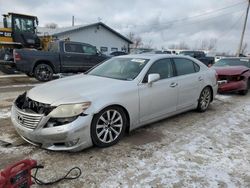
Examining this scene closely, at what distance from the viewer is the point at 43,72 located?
10914 mm

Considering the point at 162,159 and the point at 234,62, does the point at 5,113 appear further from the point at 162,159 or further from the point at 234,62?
the point at 234,62

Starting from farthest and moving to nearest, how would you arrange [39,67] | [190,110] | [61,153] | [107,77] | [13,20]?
[13,20], [39,67], [190,110], [107,77], [61,153]

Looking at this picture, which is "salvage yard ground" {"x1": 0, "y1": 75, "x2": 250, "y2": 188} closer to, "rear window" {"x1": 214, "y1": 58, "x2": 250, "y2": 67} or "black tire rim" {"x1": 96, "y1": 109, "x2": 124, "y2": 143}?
"black tire rim" {"x1": 96, "y1": 109, "x2": 124, "y2": 143}

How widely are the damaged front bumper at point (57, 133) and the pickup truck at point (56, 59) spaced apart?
24.2 ft

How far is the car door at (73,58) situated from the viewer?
11.4 m

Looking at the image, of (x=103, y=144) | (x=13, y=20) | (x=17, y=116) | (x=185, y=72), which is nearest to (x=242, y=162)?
(x=103, y=144)

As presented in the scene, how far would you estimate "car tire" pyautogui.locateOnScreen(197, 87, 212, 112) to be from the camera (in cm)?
597

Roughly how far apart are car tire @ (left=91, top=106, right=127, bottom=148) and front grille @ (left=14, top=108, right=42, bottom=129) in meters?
0.77

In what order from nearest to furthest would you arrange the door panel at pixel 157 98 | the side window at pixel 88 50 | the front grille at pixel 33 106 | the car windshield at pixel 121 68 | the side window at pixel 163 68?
the front grille at pixel 33 106 < the door panel at pixel 157 98 < the car windshield at pixel 121 68 < the side window at pixel 163 68 < the side window at pixel 88 50

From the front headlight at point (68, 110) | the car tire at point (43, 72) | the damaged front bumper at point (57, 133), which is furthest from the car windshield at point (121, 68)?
the car tire at point (43, 72)

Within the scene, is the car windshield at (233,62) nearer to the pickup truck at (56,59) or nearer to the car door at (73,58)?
the pickup truck at (56,59)

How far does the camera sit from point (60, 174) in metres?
3.07

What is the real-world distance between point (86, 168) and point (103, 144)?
24.6 inches

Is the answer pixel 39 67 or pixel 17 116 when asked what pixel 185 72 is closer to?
pixel 17 116
